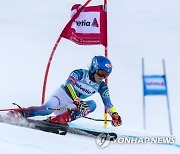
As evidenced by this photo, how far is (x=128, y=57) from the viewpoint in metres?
19.6

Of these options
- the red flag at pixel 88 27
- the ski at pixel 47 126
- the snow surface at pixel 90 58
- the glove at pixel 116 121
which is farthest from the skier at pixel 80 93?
the red flag at pixel 88 27

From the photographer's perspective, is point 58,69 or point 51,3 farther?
point 51,3

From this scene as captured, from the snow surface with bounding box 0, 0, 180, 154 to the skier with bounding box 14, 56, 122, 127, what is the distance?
0.33 metres

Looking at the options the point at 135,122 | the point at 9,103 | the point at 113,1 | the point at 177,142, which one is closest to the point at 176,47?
the point at 113,1

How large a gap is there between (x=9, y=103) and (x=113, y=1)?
55.8 feet

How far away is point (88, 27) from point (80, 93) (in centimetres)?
188

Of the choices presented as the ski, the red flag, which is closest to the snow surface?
the ski

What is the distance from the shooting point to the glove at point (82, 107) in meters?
6.73

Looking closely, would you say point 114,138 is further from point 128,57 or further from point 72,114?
point 128,57

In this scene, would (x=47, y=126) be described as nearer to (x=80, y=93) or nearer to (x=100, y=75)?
(x=80, y=93)

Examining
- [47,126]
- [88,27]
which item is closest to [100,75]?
[47,126]

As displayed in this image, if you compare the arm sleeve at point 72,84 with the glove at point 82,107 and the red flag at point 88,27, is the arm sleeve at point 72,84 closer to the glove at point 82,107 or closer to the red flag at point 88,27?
the glove at point 82,107

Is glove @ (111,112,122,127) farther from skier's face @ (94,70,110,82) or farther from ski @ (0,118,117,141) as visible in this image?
skier's face @ (94,70,110,82)

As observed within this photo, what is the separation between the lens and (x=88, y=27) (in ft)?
28.7
